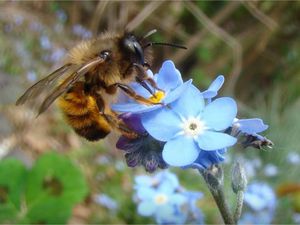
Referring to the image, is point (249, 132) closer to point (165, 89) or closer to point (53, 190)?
point (165, 89)

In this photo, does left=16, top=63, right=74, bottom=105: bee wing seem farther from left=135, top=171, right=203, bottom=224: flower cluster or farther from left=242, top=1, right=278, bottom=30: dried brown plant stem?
left=242, top=1, right=278, bottom=30: dried brown plant stem

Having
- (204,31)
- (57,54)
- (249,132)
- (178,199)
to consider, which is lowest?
(204,31)

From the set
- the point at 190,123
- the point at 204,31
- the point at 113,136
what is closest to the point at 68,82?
the point at 190,123

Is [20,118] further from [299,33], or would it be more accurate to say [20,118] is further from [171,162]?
[171,162]

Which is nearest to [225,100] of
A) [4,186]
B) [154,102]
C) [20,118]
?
[154,102]

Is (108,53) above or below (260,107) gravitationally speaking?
above
